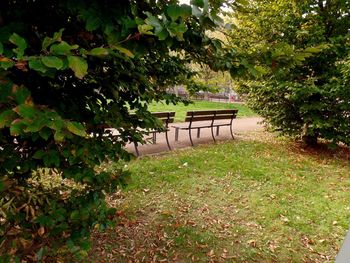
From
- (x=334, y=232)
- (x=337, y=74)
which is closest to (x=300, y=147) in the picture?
(x=337, y=74)

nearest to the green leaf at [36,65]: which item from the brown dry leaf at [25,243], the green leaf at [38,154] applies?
the green leaf at [38,154]

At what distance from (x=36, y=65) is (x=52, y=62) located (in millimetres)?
59

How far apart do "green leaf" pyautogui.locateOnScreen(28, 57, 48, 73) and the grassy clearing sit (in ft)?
9.24

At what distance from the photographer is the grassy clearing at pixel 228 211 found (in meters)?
3.83

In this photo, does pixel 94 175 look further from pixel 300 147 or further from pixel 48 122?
pixel 300 147

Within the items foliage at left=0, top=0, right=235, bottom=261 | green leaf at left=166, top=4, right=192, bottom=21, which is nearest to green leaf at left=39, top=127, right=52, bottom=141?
foliage at left=0, top=0, right=235, bottom=261

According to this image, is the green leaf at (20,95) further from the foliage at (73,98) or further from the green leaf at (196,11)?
the green leaf at (196,11)

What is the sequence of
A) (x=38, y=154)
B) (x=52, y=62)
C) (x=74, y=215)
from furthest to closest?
1. (x=74, y=215)
2. (x=38, y=154)
3. (x=52, y=62)

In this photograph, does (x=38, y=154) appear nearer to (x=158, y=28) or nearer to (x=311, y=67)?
(x=158, y=28)

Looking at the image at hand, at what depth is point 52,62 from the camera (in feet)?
3.37

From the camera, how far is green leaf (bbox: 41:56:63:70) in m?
1.02

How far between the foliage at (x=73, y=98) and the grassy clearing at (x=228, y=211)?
1.64 m

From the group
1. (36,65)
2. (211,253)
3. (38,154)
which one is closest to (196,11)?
(36,65)

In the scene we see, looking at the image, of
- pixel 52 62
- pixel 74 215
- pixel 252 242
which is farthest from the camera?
pixel 252 242
